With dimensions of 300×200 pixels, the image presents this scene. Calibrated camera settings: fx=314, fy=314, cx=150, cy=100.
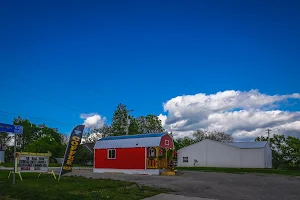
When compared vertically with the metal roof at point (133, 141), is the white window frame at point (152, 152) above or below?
below

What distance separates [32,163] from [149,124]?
136 ft

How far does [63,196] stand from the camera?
423 inches

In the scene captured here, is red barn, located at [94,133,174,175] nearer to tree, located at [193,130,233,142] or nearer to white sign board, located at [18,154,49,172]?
white sign board, located at [18,154,49,172]

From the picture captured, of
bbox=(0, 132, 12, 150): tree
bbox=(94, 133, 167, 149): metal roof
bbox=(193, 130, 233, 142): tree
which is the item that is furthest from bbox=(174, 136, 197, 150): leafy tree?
bbox=(94, 133, 167, 149): metal roof

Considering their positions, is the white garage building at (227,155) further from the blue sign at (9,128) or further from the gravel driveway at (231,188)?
the blue sign at (9,128)

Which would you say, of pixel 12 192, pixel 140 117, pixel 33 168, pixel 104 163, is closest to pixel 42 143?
pixel 140 117

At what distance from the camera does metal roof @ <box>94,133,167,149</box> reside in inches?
1100

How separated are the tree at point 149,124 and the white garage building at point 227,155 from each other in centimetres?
814

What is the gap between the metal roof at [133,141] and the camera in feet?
91.7

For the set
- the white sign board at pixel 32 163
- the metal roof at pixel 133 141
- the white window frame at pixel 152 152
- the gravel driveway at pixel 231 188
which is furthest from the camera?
the white window frame at pixel 152 152

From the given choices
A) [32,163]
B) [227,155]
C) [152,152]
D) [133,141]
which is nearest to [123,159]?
Answer: [133,141]

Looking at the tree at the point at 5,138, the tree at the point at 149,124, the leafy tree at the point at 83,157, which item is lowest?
the leafy tree at the point at 83,157

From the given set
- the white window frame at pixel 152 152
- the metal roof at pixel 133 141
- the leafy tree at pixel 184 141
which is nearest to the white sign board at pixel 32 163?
the metal roof at pixel 133 141

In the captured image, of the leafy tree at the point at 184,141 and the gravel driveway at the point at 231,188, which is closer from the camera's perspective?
the gravel driveway at the point at 231,188
